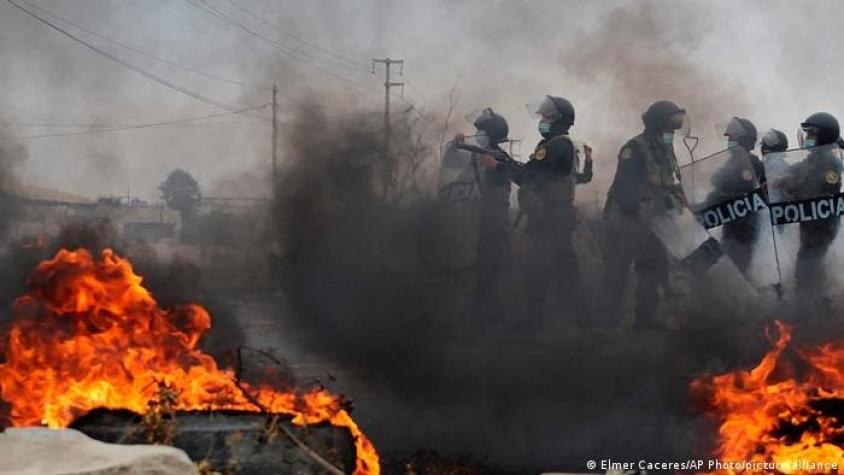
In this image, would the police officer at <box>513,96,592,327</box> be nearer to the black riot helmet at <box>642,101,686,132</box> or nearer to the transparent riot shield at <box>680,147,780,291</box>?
the black riot helmet at <box>642,101,686,132</box>

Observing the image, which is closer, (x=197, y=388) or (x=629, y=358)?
(x=197, y=388)

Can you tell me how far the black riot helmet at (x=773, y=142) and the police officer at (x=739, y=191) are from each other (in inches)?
43.2

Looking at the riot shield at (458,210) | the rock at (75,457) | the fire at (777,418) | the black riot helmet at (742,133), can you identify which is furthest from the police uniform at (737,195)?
the rock at (75,457)

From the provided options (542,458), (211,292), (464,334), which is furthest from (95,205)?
(542,458)

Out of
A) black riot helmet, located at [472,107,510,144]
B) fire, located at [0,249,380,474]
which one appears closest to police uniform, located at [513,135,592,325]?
black riot helmet, located at [472,107,510,144]

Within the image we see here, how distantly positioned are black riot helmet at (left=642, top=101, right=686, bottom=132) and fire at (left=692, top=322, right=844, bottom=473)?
141 inches

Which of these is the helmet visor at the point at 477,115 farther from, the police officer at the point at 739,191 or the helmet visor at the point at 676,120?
the police officer at the point at 739,191

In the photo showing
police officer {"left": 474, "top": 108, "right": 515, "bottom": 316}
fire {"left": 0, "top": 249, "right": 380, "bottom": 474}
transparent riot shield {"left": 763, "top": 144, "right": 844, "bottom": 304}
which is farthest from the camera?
police officer {"left": 474, "top": 108, "right": 515, "bottom": 316}

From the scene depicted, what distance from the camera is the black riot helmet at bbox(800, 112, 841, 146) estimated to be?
11500 millimetres

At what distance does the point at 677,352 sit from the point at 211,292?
573 cm

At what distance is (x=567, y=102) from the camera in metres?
11.6

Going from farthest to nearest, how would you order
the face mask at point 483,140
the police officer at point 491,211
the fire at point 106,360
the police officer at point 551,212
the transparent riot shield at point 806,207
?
1. the face mask at point 483,140
2. the police officer at point 491,211
3. the police officer at point 551,212
4. the transparent riot shield at point 806,207
5. the fire at point 106,360

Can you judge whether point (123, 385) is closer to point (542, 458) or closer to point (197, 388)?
point (197, 388)

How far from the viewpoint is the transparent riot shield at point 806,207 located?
35.9 feet
